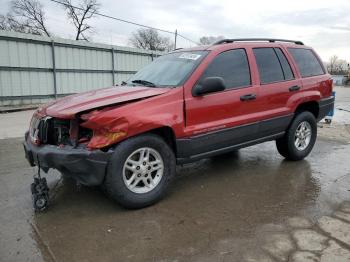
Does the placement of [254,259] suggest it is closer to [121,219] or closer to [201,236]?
[201,236]

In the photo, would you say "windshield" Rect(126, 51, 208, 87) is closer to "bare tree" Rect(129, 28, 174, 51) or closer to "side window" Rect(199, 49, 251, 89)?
"side window" Rect(199, 49, 251, 89)

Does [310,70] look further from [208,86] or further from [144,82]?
[144,82]

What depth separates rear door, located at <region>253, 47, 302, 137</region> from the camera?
5.06 meters

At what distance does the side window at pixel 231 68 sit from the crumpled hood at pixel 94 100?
2.54ft

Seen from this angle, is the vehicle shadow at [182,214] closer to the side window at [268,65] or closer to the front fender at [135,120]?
the front fender at [135,120]

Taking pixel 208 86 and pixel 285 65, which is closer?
pixel 208 86

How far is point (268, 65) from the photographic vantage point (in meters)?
5.21

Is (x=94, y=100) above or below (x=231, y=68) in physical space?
below

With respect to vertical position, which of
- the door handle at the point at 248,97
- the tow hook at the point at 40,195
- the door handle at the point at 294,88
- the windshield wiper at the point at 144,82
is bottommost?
the tow hook at the point at 40,195

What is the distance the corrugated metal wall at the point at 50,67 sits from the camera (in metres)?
15.2

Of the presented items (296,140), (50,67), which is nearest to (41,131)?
(296,140)

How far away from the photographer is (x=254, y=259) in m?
2.87

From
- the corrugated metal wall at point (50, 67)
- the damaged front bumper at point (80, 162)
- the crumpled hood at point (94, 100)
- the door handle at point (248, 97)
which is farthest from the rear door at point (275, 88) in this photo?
the corrugated metal wall at point (50, 67)

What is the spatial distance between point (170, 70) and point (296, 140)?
2.50m
